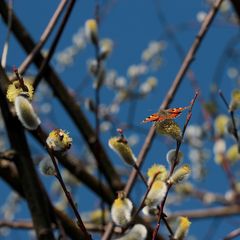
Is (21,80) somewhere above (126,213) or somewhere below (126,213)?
above

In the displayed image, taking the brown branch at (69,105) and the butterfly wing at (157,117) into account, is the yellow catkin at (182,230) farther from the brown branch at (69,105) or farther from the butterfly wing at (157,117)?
the brown branch at (69,105)

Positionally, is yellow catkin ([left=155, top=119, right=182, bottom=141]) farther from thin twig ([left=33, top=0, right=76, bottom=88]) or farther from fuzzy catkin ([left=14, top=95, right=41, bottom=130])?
thin twig ([left=33, top=0, right=76, bottom=88])

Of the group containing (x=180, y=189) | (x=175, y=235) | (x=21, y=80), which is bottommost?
(x=175, y=235)

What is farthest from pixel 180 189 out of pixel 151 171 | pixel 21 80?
pixel 21 80

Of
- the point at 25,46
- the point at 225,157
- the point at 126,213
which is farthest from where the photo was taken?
the point at 225,157

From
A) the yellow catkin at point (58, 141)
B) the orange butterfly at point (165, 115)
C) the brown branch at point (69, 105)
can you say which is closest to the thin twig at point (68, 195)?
the yellow catkin at point (58, 141)

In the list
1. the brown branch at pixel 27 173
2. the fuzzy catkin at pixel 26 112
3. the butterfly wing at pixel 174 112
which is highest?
the brown branch at pixel 27 173

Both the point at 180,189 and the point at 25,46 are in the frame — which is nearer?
the point at 25,46

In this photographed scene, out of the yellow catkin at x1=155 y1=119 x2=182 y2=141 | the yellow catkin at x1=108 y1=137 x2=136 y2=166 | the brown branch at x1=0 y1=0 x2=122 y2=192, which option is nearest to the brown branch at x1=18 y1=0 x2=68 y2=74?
the brown branch at x1=0 y1=0 x2=122 y2=192

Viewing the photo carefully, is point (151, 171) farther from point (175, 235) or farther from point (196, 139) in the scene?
point (196, 139)
